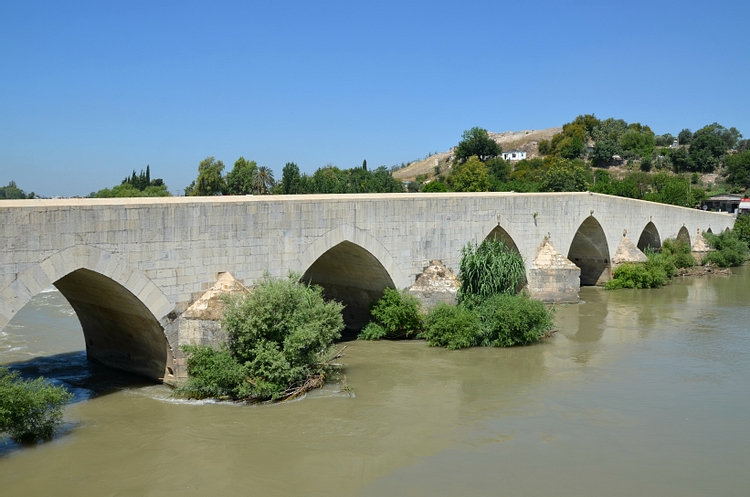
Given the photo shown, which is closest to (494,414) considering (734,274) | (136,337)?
(136,337)

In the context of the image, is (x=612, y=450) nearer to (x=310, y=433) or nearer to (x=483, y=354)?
(x=310, y=433)

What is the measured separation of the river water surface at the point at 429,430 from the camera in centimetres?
802

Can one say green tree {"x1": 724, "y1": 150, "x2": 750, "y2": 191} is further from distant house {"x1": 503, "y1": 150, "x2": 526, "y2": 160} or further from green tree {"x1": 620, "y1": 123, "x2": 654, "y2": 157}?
distant house {"x1": 503, "y1": 150, "x2": 526, "y2": 160}

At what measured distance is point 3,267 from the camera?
874 centimetres

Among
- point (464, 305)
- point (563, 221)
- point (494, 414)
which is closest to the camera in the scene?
point (494, 414)

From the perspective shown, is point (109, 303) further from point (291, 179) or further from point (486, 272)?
point (291, 179)

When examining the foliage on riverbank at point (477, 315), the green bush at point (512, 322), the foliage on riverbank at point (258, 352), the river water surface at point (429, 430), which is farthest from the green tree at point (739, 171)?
the foliage on riverbank at point (258, 352)

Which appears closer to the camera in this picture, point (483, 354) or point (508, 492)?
point (508, 492)

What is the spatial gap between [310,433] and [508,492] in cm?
287

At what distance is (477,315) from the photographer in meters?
14.8

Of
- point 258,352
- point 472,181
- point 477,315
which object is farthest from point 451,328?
point 472,181

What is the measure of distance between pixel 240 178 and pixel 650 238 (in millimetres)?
26751

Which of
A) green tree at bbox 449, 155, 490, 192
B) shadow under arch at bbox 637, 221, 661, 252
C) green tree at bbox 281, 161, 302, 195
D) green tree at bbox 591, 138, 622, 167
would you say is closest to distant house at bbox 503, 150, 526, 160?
green tree at bbox 591, 138, 622, 167

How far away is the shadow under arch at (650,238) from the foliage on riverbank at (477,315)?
1463cm
